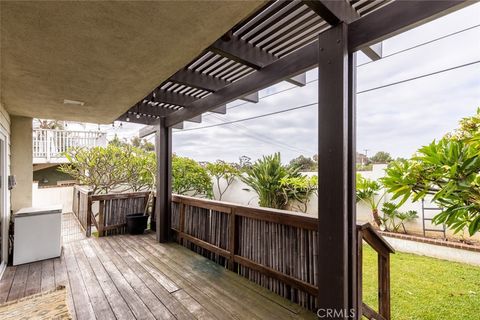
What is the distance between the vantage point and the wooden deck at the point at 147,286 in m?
2.25

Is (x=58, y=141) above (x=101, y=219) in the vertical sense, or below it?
above

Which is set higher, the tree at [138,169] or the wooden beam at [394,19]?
the wooden beam at [394,19]

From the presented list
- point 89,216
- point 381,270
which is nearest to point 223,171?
point 89,216

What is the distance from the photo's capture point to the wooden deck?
2.25 metres

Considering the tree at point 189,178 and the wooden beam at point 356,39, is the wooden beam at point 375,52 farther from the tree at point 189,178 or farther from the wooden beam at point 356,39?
the tree at point 189,178

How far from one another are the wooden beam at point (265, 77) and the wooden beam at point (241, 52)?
4.3 inches

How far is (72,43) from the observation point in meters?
1.66

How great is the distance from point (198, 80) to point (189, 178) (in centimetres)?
499

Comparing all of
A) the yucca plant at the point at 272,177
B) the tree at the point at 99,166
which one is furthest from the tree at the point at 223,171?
the tree at the point at 99,166

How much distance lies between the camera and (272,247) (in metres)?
2.67

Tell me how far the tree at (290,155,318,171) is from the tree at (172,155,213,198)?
3.10 m

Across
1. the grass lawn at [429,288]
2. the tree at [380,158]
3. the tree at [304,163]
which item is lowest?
the grass lawn at [429,288]

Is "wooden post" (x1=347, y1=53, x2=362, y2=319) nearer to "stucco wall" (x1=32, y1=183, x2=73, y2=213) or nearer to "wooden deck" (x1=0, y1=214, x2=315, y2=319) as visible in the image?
"wooden deck" (x1=0, y1=214, x2=315, y2=319)

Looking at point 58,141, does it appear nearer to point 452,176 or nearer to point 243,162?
point 243,162
